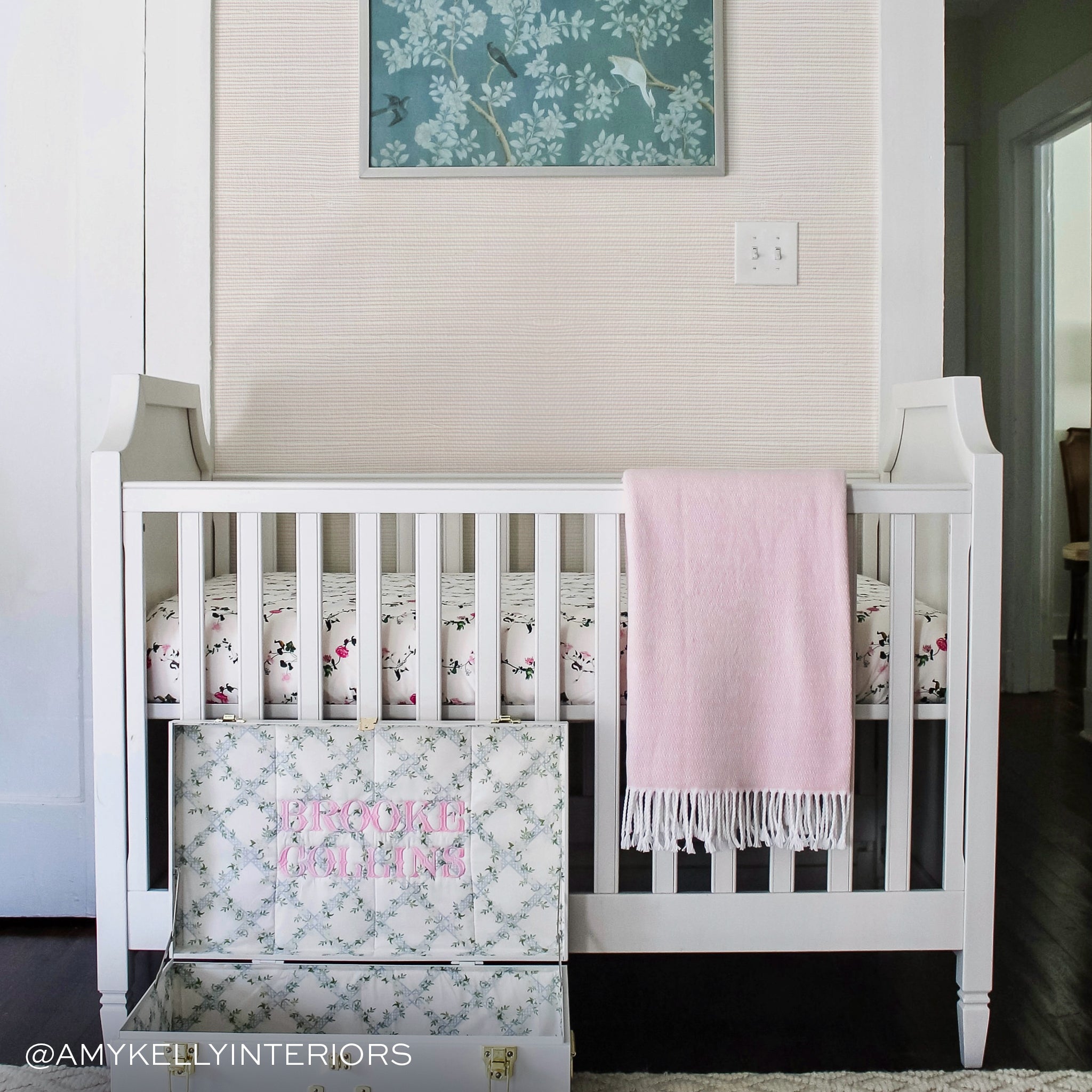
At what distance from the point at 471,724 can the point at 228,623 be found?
36cm

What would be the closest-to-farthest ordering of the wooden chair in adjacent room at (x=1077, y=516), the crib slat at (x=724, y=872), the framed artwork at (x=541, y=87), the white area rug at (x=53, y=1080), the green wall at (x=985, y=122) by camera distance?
the white area rug at (x=53, y=1080) < the crib slat at (x=724, y=872) < the framed artwork at (x=541, y=87) < the green wall at (x=985, y=122) < the wooden chair in adjacent room at (x=1077, y=516)

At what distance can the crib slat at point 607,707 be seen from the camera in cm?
126

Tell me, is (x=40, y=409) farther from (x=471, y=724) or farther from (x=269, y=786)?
(x=471, y=724)

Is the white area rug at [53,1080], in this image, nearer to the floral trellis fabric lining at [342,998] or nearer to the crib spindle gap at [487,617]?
the floral trellis fabric lining at [342,998]

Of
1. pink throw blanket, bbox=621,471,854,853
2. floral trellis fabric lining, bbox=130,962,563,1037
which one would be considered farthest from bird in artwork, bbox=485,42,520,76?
floral trellis fabric lining, bbox=130,962,563,1037

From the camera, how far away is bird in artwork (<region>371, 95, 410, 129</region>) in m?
1.71

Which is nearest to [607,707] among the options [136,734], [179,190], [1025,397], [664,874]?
[664,874]

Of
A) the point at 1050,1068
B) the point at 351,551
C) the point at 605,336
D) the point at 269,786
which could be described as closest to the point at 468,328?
the point at 605,336

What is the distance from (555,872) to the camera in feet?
4.13

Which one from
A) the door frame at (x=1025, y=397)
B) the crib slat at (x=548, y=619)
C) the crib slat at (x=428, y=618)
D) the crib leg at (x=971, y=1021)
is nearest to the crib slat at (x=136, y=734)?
the crib slat at (x=428, y=618)

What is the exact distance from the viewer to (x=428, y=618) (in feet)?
4.17

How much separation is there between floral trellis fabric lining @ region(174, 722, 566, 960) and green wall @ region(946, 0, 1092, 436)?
2.61 meters

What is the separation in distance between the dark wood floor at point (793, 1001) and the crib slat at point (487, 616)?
50cm

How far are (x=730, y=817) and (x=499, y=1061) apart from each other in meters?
0.41
